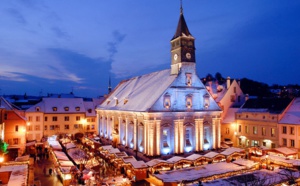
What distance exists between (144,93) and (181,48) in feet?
37.2

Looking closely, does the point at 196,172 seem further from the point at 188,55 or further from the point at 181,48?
the point at 181,48

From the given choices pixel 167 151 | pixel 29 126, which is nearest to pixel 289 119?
pixel 167 151

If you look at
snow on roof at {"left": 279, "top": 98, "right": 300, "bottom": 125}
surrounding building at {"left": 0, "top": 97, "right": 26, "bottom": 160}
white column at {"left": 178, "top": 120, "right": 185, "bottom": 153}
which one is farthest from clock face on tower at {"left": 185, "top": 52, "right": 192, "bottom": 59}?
surrounding building at {"left": 0, "top": 97, "right": 26, "bottom": 160}

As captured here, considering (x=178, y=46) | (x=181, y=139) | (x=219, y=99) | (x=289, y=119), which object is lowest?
(x=181, y=139)

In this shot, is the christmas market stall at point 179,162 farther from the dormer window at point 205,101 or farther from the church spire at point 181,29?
the church spire at point 181,29

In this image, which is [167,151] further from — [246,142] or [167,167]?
[246,142]

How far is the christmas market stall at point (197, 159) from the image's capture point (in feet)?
127

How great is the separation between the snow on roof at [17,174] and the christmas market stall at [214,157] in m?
25.6

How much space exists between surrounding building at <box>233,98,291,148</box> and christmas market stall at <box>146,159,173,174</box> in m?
26.2

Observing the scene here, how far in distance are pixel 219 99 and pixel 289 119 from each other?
18.0 metres

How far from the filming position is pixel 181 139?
4462 cm

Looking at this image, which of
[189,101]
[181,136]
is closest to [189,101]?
[189,101]

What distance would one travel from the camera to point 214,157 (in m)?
40.4

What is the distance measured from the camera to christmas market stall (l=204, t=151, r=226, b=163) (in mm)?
40094
